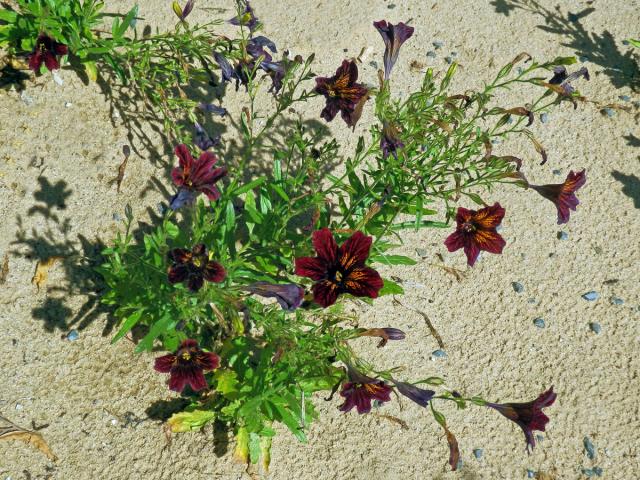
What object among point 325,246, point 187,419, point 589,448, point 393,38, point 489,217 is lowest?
point 589,448

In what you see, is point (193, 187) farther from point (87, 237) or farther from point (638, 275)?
point (638, 275)

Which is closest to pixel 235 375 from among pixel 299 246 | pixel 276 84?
pixel 299 246

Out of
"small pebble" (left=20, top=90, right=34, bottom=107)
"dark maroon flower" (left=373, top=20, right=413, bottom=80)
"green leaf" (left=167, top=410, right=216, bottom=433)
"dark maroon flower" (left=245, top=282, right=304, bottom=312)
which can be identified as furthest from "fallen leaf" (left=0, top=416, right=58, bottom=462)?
"dark maroon flower" (left=373, top=20, right=413, bottom=80)

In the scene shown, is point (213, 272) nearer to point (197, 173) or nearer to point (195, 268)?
point (195, 268)

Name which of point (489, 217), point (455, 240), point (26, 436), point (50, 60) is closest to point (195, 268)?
point (455, 240)

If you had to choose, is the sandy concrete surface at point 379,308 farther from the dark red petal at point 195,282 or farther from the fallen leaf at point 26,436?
the dark red petal at point 195,282

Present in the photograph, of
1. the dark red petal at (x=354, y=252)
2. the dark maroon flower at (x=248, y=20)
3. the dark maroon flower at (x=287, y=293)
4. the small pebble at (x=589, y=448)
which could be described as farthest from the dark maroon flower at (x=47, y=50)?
the small pebble at (x=589, y=448)
